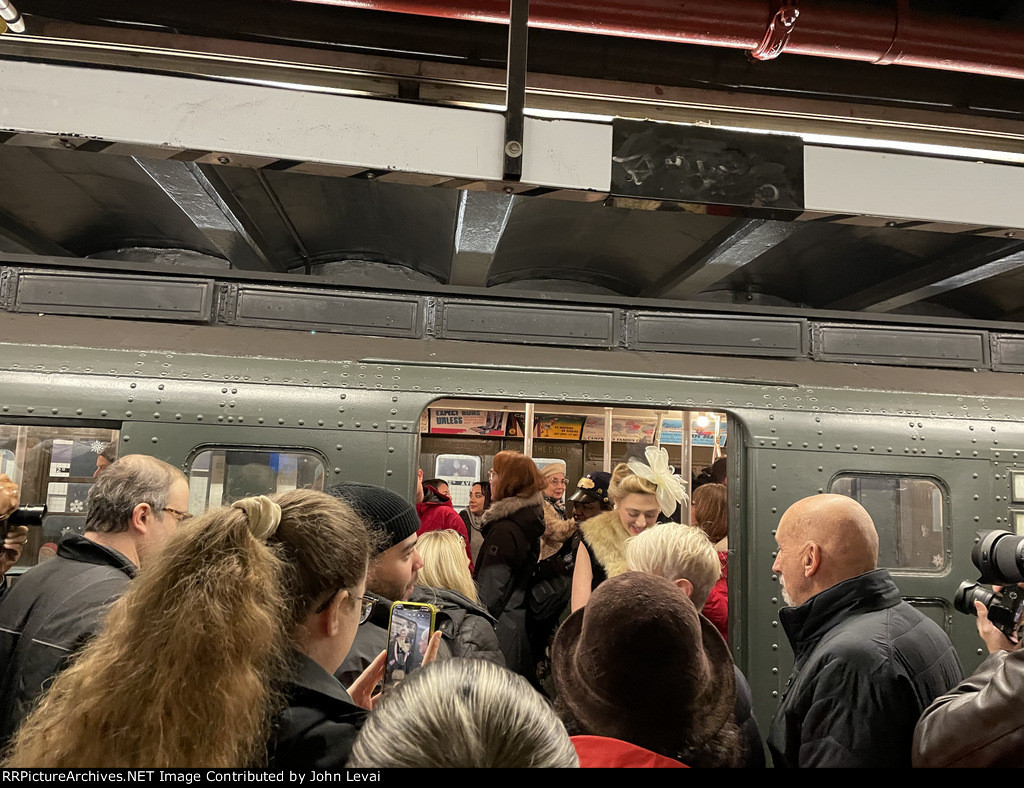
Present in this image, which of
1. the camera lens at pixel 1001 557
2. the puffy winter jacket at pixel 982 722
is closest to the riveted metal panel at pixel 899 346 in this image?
the camera lens at pixel 1001 557

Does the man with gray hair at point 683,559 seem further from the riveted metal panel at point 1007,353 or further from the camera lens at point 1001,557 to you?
the riveted metal panel at point 1007,353

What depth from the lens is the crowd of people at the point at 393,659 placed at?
1.35m

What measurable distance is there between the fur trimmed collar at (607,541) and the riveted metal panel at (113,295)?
260 cm

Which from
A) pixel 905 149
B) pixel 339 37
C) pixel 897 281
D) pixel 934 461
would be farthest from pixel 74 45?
pixel 897 281

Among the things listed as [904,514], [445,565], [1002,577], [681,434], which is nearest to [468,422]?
[681,434]

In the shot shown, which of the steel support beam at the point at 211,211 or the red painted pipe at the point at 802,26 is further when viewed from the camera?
the steel support beam at the point at 211,211

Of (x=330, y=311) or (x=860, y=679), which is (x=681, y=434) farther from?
Answer: (x=860, y=679)

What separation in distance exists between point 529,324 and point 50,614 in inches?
122

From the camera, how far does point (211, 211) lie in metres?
6.50

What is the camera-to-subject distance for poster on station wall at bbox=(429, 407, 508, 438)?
32.2 ft

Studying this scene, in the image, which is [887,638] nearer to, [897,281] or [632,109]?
[632,109]

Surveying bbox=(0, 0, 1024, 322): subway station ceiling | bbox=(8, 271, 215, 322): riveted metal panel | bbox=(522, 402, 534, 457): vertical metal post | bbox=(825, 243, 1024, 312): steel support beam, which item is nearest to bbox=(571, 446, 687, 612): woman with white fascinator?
bbox=(0, 0, 1024, 322): subway station ceiling

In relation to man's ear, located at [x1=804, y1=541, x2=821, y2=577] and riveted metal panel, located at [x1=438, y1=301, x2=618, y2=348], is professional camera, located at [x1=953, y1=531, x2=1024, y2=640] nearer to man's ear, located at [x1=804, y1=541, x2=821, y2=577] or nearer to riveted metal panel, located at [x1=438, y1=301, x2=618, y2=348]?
man's ear, located at [x1=804, y1=541, x2=821, y2=577]

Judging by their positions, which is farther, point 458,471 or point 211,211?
point 458,471
